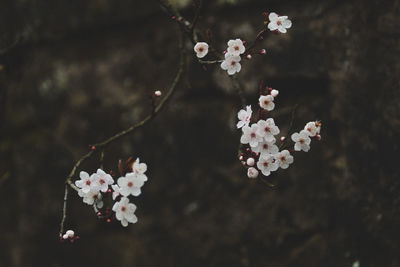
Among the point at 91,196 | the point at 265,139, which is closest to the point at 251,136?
the point at 265,139

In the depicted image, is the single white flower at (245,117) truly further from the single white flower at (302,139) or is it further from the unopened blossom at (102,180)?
the unopened blossom at (102,180)

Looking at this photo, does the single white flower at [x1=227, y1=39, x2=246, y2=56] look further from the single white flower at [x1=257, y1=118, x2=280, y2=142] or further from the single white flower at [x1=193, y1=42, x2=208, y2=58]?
the single white flower at [x1=257, y1=118, x2=280, y2=142]

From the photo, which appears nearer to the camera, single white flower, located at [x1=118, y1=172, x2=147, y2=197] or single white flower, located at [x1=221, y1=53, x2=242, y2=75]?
single white flower, located at [x1=118, y1=172, x2=147, y2=197]

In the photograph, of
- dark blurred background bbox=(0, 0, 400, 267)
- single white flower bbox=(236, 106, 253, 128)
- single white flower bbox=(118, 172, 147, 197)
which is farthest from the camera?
dark blurred background bbox=(0, 0, 400, 267)

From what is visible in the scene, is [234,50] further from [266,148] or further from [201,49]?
[266,148]

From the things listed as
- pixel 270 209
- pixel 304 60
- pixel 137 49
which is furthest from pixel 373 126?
pixel 137 49

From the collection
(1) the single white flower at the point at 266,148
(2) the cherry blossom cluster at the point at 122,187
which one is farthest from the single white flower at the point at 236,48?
(2) the cherry blossom cluster at the point at 122,187

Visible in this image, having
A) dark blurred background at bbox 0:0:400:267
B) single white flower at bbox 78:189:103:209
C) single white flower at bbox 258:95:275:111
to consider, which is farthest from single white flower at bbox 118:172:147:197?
dark blurred background at bbox 0:0:400:267

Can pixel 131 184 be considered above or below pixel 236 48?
below
